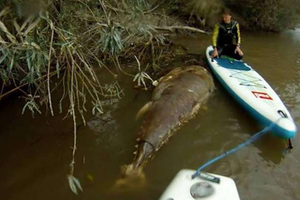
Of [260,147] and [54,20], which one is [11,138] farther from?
[260,147]

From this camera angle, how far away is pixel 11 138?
460cm

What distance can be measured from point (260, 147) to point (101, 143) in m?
2.22

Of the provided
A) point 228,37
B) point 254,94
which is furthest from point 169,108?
point 228,37

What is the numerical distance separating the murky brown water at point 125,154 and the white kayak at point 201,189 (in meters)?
0.64

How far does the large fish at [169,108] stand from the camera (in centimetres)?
399

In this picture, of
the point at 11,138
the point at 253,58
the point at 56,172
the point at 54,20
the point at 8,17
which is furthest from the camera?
the point at 253,58

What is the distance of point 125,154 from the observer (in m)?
4.34


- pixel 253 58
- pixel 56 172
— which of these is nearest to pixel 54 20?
pixel 56 172

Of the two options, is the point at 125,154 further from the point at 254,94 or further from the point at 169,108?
the point at 254,94

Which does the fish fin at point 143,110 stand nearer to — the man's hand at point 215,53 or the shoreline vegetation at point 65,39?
the shoreline vegetation at point 65,39

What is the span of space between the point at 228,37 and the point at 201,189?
4620mm

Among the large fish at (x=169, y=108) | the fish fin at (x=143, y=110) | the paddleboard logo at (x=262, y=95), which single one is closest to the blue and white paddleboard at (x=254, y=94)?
the paddleboard logo at (x=262, y=95)

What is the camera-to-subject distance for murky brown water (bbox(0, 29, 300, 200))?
3736 millimetres

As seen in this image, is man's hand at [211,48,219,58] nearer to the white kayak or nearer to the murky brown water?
the murky brown water
